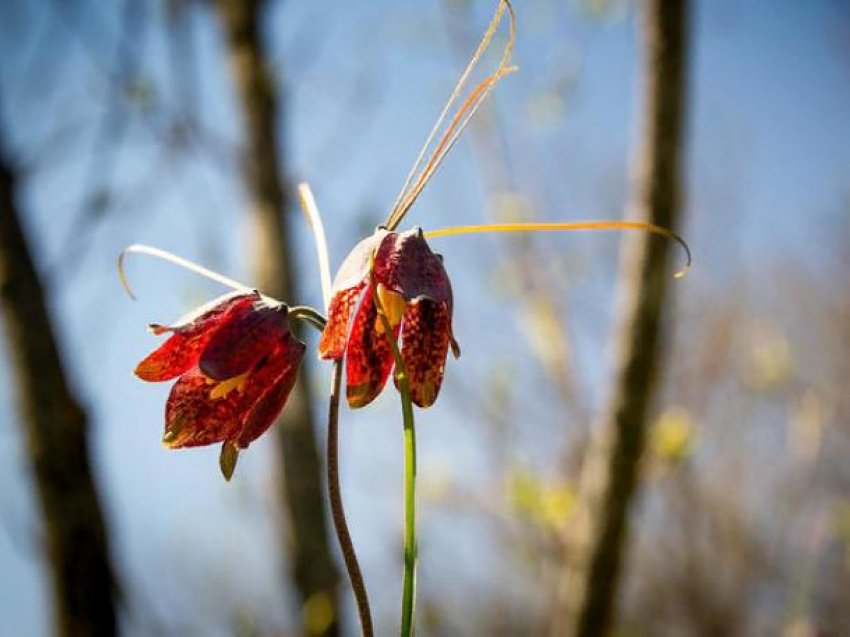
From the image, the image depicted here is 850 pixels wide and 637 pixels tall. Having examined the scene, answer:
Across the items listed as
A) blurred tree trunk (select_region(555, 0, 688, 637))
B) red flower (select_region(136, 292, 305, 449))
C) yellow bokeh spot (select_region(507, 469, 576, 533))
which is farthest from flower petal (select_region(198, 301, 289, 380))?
yellow bokeh spot (select_region(507, 469, 576, 533))

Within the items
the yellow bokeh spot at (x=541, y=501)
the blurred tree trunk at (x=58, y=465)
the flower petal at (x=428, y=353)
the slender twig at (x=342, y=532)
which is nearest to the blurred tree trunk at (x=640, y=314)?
the yellow bokeh spot at (x=541, y=501)

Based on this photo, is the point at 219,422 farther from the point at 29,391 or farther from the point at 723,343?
the point at 723,343

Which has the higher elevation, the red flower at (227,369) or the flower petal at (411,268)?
the flower petal at (411,268)

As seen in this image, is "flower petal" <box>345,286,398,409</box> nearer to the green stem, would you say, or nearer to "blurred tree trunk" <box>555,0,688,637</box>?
the green stem

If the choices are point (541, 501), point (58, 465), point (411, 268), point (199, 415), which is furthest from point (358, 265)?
point (541, 501)

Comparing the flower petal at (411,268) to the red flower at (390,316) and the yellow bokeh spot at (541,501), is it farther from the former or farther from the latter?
the yellow bokeh spot at (541,501)

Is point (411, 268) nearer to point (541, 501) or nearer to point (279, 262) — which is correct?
point (541, 501)

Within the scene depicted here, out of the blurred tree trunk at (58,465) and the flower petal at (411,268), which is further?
the blurred tree trunk at (58,465)
